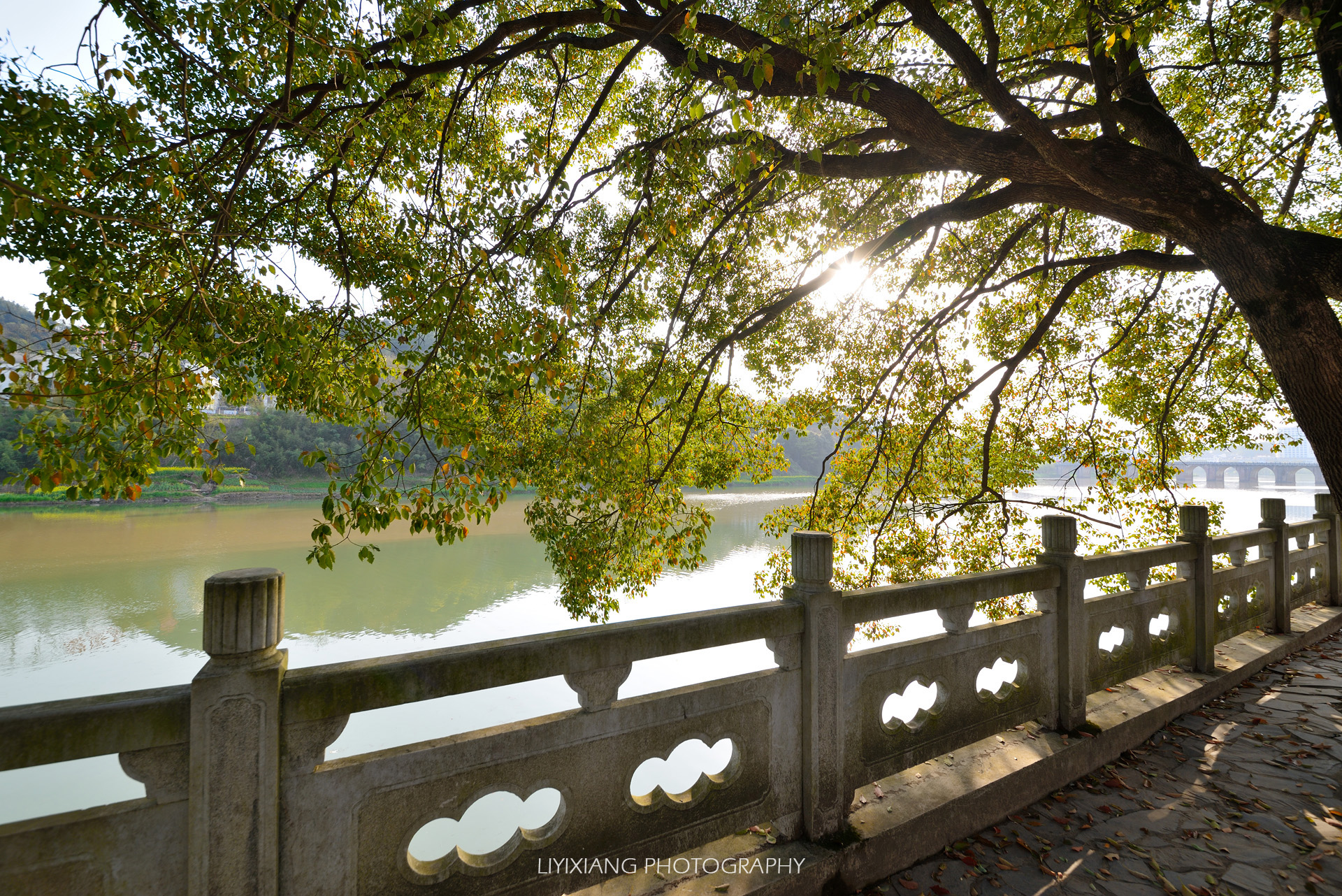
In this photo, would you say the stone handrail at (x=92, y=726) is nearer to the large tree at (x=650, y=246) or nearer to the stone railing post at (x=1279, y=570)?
the large tree at (x=650, y=246)

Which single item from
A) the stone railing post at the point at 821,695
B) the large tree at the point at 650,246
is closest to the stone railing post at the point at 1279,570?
the large tree at the point at 650,246

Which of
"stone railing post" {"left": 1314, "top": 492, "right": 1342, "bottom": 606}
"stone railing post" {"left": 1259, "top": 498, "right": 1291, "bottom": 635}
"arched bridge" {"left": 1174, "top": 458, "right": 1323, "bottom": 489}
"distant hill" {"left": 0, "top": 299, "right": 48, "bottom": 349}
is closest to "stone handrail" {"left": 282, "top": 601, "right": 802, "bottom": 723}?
"distant hill" {"left": 0, "top": 299, "right": 48, "bottom": 349}

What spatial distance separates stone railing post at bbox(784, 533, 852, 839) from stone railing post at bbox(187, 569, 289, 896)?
1.87 m

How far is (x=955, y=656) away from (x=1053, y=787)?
972 mm

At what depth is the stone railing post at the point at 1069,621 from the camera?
11.4 feet

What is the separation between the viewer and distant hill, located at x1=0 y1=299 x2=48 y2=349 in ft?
8.34

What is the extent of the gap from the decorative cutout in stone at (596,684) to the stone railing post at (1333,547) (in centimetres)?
854

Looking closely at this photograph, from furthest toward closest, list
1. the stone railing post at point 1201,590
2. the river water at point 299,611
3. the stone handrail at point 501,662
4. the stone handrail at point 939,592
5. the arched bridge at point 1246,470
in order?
the arched bridge at point 1246,470, the river water at point 299,611, the stone railing post at point 1201,590, the stone handrail at point 939,592, the stone handrail at point 501,662

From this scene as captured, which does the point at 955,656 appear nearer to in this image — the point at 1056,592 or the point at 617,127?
the point at 1056,592

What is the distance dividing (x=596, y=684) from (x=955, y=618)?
1.94 meters

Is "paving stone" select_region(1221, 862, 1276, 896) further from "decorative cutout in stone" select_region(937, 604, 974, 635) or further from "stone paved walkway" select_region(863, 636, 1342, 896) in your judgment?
"decorative cutout in stone" select_region(937, 604, 974, 635)

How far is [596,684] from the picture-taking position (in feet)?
6.91

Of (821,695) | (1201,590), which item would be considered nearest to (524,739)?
(821,695)

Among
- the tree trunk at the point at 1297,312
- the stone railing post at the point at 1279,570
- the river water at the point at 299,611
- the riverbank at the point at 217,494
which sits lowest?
the river water at the point at 299,611
